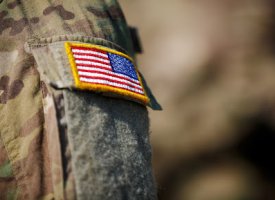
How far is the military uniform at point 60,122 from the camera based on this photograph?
713 mm

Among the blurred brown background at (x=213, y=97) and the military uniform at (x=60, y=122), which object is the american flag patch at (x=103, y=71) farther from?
the blurred brown background at (x=213, y=97)

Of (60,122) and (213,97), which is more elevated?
(60,122)

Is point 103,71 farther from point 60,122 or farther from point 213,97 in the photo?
point 213,97

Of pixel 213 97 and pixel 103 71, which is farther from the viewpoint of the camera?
pixel 213 97

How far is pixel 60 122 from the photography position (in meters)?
0.72

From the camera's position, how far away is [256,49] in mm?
1414

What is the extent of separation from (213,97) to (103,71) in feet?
2.23

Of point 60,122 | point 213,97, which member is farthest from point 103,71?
point 213,97

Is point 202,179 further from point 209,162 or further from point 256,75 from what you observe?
point 256,75

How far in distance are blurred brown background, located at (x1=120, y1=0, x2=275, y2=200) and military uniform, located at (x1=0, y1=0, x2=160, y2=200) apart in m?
0.56

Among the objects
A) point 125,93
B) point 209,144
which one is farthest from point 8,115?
point 209,144

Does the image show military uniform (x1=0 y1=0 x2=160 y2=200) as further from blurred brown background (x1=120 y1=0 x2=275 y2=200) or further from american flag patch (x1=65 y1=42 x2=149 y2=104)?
blurred brown background (x1=120 y1=0 x2=275 y2=200)

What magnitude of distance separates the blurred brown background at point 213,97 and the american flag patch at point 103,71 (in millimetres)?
565

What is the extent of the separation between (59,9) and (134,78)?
0.69ft
